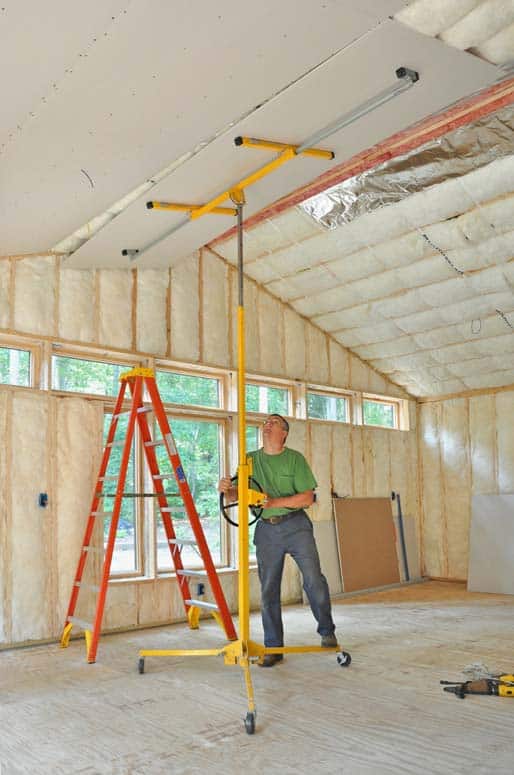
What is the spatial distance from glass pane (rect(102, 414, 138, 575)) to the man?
70.9 inches

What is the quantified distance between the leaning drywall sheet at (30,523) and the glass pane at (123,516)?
2.13 feet

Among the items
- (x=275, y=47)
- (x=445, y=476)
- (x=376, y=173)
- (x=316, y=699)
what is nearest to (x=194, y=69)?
(x=275, y=47)

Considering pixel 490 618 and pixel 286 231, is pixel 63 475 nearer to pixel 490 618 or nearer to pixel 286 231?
pixel 286 231

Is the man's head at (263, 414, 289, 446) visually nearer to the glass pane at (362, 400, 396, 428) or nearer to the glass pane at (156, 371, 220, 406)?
the glass pane at (156, 371, 220, 406)

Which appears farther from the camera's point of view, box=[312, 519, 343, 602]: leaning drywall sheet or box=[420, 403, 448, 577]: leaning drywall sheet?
box=[420, 403, 448, 577]: leaning drywall sheet

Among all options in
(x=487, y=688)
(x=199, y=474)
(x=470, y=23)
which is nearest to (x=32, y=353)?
(x=199, y=474)

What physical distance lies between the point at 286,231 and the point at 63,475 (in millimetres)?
3016

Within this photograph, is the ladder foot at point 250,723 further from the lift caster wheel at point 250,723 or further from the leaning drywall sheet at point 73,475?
the leaning drywall sheet at point 73,475

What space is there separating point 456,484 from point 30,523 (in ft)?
17.0

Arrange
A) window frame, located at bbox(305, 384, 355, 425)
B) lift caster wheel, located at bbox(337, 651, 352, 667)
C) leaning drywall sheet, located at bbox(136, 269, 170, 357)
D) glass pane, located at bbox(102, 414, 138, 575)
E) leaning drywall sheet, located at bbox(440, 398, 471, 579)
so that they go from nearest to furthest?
1. lift caster wheel, located at bbox(337, 651, 352, 667)
2. glass pane, located at bbox(102, 414, 138, 575)
3. leaning drywall sheet, located at bbox(136, 269, 170, 357)
4. window frame, located at bbox(305, 384, 355, 425)
5. leaning drywall sheet, located at bbox(440, 398, 471, 579)

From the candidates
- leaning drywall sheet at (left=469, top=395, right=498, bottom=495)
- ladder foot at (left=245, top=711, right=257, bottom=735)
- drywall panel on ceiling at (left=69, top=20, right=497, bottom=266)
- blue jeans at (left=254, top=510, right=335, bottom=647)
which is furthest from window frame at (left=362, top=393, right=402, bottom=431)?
ladder foot at (left=245, top=711, right=257, bottom=735)

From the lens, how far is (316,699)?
12.1 feet

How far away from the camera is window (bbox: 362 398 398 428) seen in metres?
8.66

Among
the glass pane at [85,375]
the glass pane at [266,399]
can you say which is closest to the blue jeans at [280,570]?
the glass pane at [85,375]
